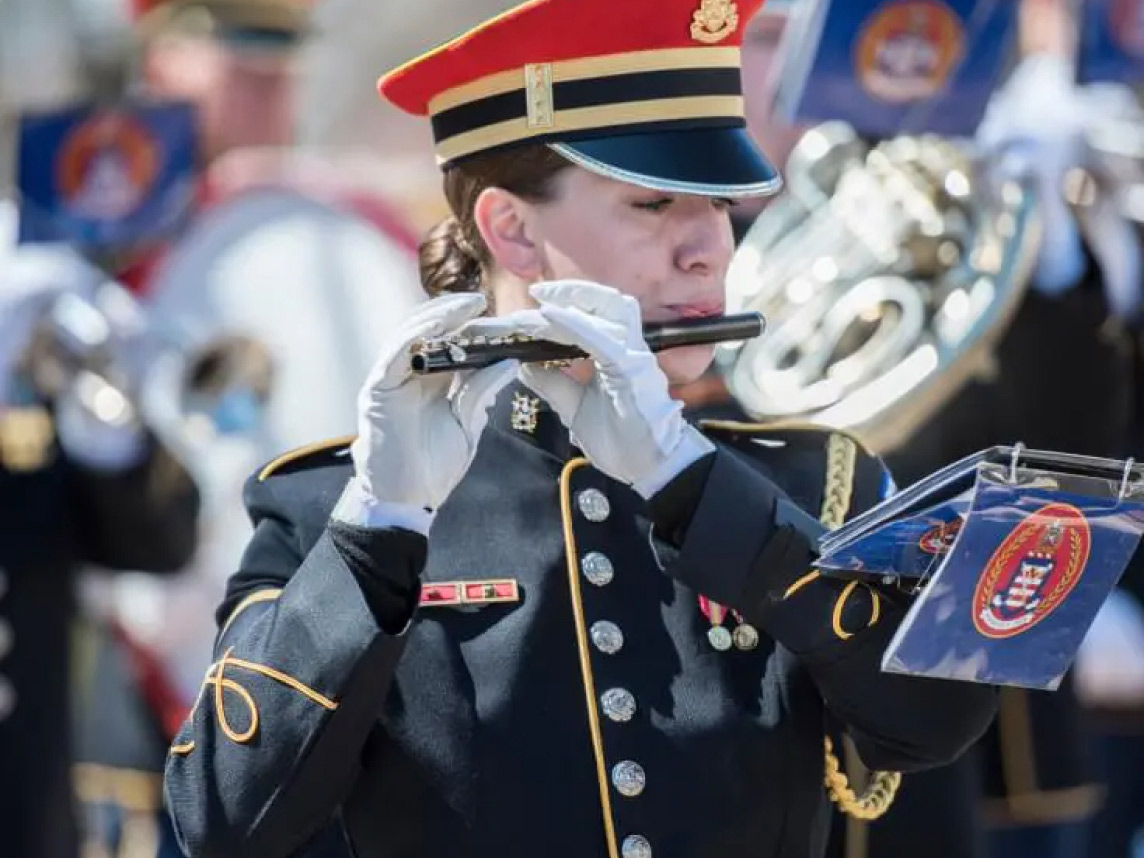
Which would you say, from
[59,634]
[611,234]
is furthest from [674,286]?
[59,634]

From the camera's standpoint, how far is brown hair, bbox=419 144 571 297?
3676mm

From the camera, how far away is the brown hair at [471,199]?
145 inches

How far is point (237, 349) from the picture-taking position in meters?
6.94

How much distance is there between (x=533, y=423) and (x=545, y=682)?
0.34 m

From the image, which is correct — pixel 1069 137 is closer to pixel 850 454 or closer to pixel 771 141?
pixel 771 141

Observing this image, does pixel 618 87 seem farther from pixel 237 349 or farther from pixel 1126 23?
pixel 237 349

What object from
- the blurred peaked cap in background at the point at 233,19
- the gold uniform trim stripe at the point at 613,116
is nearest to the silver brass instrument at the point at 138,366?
the blurred peaked cap in background at the point at 233,19

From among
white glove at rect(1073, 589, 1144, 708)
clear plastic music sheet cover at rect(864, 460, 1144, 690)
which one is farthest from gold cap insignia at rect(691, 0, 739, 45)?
white glove at rect(1073, 589, 1144, 708)

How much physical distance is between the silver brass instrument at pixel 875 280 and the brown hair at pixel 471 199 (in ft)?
5.03

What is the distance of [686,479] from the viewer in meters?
3.41

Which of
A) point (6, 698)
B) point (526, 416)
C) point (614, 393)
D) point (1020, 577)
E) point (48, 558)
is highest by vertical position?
point (614, 393)

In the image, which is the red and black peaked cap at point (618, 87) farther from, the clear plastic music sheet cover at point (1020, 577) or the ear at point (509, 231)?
the clear plastic music sheet cover at point (1020, 577)

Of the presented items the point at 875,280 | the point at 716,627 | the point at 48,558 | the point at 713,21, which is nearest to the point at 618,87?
the point at 713,21

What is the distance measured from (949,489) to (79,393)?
145 inches
